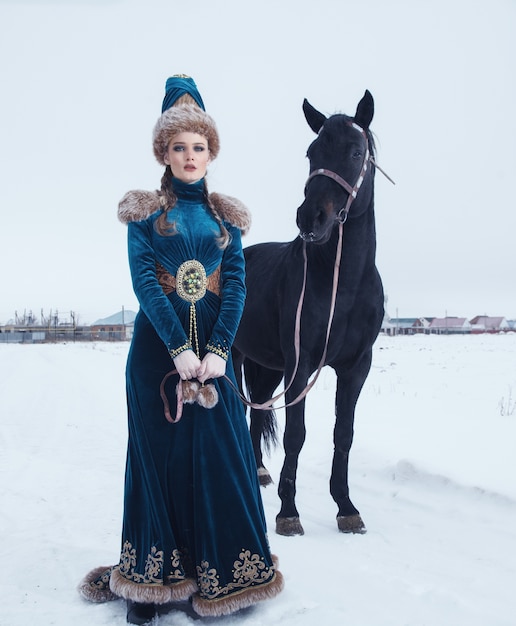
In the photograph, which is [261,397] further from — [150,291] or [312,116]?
[150,291]

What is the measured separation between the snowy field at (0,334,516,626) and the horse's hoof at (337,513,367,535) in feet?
0.21

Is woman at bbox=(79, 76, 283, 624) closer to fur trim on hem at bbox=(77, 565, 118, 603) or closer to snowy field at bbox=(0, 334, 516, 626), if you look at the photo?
fur trim on hem at bbox=(77, 565, 118, 603)

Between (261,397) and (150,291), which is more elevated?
(150,291)

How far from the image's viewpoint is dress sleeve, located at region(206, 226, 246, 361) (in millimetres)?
2607

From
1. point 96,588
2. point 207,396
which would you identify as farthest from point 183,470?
point 96,588

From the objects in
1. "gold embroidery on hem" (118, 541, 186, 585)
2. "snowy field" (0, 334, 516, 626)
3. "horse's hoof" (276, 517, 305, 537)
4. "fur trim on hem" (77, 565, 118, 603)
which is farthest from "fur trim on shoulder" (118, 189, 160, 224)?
"horse's hoof" (276, 517, 305, 537)

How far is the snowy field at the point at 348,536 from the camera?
2.64m

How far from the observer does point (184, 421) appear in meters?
2.61

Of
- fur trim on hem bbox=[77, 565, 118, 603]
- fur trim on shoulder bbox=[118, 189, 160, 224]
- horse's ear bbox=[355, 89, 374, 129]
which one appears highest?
horse's ear bbox=[355, 89, 374, 129]

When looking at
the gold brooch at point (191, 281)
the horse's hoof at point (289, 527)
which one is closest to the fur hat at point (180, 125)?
the gold brooch at point (191, 281)

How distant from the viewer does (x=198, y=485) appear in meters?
2.58

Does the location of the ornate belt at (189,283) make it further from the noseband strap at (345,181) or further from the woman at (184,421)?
the noseband strap at (345,181)

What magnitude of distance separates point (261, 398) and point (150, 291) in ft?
10.8

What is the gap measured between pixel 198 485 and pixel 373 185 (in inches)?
94.3
